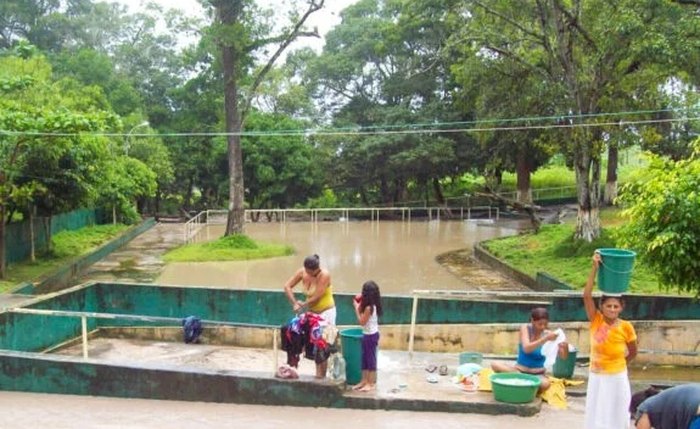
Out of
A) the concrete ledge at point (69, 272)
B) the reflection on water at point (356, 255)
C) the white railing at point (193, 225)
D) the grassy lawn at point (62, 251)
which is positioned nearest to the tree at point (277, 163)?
the reflection on water at point (356, 255)

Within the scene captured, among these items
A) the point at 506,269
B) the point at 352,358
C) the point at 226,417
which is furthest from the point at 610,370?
the point at 506,269

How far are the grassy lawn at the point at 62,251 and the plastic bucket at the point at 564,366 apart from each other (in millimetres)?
12001

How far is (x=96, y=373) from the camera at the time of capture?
8.00 m

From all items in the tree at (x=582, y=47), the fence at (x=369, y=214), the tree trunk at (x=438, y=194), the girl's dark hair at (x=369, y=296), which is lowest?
the fence at (x=369, y=214)

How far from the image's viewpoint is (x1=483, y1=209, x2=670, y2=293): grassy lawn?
15.7 m

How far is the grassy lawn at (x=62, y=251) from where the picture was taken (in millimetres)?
17766

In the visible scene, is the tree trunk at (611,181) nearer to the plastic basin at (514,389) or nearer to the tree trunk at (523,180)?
the tree trunk at (523,180)

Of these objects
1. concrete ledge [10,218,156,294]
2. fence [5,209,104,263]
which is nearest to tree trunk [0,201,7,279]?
concrete ledge [10,218,156,294]

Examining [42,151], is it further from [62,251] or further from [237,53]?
[237,53]

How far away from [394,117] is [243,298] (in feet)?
92.9

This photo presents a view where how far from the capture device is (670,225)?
827cm

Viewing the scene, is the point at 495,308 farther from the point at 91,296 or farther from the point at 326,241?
the point at 326,241

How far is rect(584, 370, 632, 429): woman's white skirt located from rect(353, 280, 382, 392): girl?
8.60ft

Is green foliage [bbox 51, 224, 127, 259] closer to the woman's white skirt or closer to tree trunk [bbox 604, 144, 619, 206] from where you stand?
the woman's white skirt
